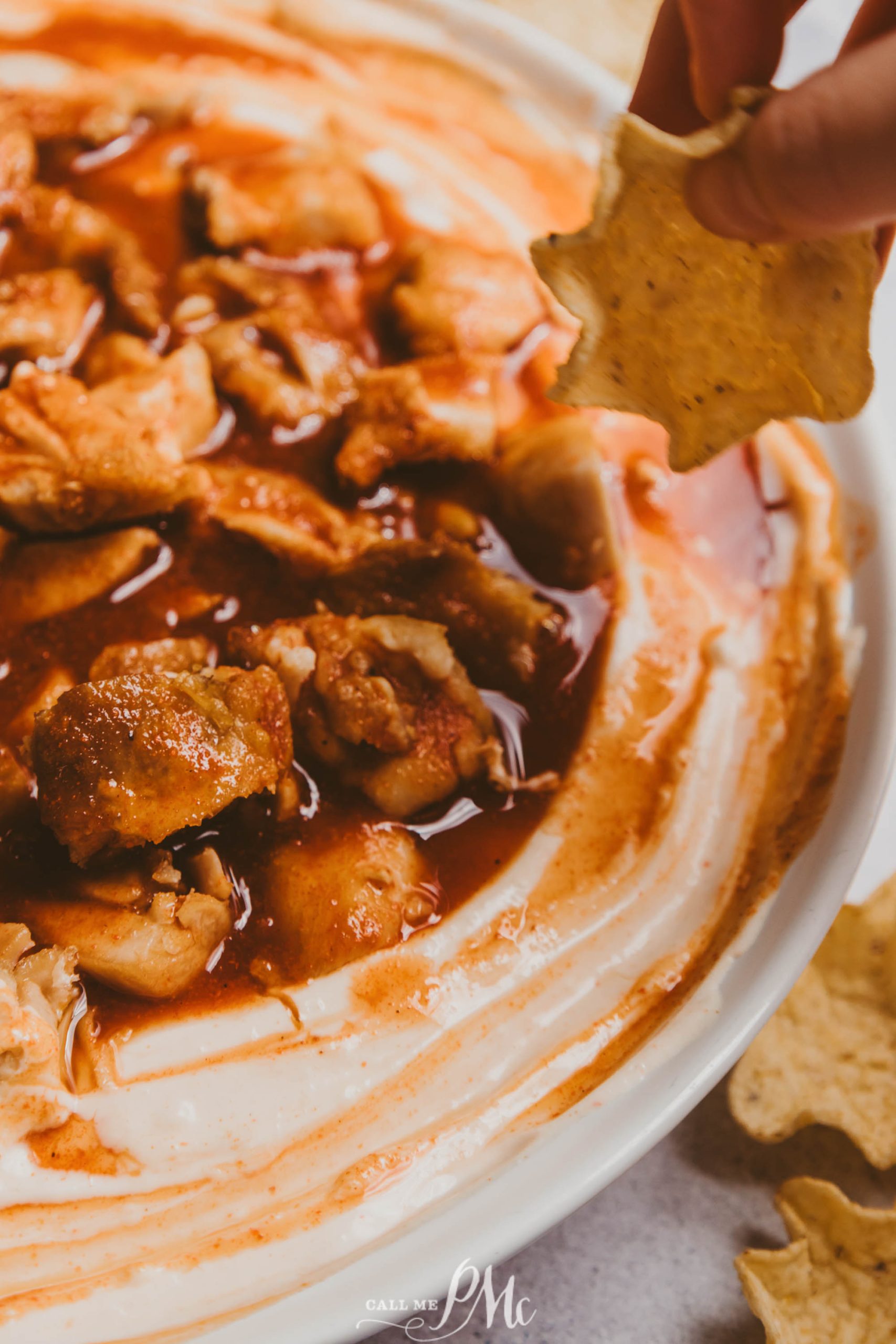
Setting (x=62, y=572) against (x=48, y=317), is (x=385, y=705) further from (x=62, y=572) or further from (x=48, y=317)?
(x=48, y=317)

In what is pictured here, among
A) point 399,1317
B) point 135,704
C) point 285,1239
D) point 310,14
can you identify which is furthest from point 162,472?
point 310,14

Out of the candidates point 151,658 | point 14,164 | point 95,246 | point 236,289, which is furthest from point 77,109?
point 151,658

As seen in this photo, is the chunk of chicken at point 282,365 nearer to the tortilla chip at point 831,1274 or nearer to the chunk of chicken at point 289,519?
the chunk of chicken at point 289,519

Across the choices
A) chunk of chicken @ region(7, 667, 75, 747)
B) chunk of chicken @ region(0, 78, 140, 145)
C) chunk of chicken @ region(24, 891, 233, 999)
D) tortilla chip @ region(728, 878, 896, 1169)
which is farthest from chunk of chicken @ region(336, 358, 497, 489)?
tortilla chip @ region(728, 878, 896, 1169)

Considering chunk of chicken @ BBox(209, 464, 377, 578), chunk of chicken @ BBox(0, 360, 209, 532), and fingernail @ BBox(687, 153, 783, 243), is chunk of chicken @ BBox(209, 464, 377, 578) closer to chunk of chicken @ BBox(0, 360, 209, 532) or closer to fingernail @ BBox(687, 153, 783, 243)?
chunk of chicken @ BBox(0, 360, 209, 532)

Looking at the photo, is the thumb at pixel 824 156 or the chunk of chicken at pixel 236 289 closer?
the thumb at pixel 824 156

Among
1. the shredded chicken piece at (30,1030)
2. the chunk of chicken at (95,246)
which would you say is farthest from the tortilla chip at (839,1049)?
the chunk of chicken at (95,246)
